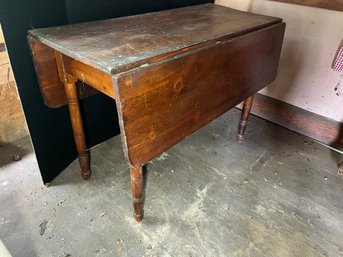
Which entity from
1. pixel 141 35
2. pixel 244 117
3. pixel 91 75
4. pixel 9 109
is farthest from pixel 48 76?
pixel 244 117

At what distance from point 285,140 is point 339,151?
33cm

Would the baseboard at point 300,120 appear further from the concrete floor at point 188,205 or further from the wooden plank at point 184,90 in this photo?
the wooden plank at point 184,90

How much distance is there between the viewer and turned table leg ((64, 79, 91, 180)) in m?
1.15

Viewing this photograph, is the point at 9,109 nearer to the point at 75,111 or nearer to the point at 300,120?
the point at 75,111

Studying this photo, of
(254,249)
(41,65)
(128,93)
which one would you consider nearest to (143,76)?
(128,93)

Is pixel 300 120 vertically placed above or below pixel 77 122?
below

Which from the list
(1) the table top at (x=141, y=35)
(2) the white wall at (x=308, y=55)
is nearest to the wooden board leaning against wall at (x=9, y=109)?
(1) the table top at (x=141, y=35)

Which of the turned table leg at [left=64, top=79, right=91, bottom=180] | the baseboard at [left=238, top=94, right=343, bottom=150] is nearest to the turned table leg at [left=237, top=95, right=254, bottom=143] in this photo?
the baseboard at [left=238, top=94, right=343, bottom=150]

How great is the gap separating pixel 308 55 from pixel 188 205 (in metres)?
1.20

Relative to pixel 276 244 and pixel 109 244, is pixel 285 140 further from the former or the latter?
pixel 109 244

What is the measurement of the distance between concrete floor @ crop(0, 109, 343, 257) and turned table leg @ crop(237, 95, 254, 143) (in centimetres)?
7

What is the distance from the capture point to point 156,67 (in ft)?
2.80

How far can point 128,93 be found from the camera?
2.67 ft

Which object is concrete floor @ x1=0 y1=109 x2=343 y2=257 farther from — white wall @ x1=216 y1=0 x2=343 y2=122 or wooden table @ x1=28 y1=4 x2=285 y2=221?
white wall @ x1=216 y1=0 x2=343 y2=122
